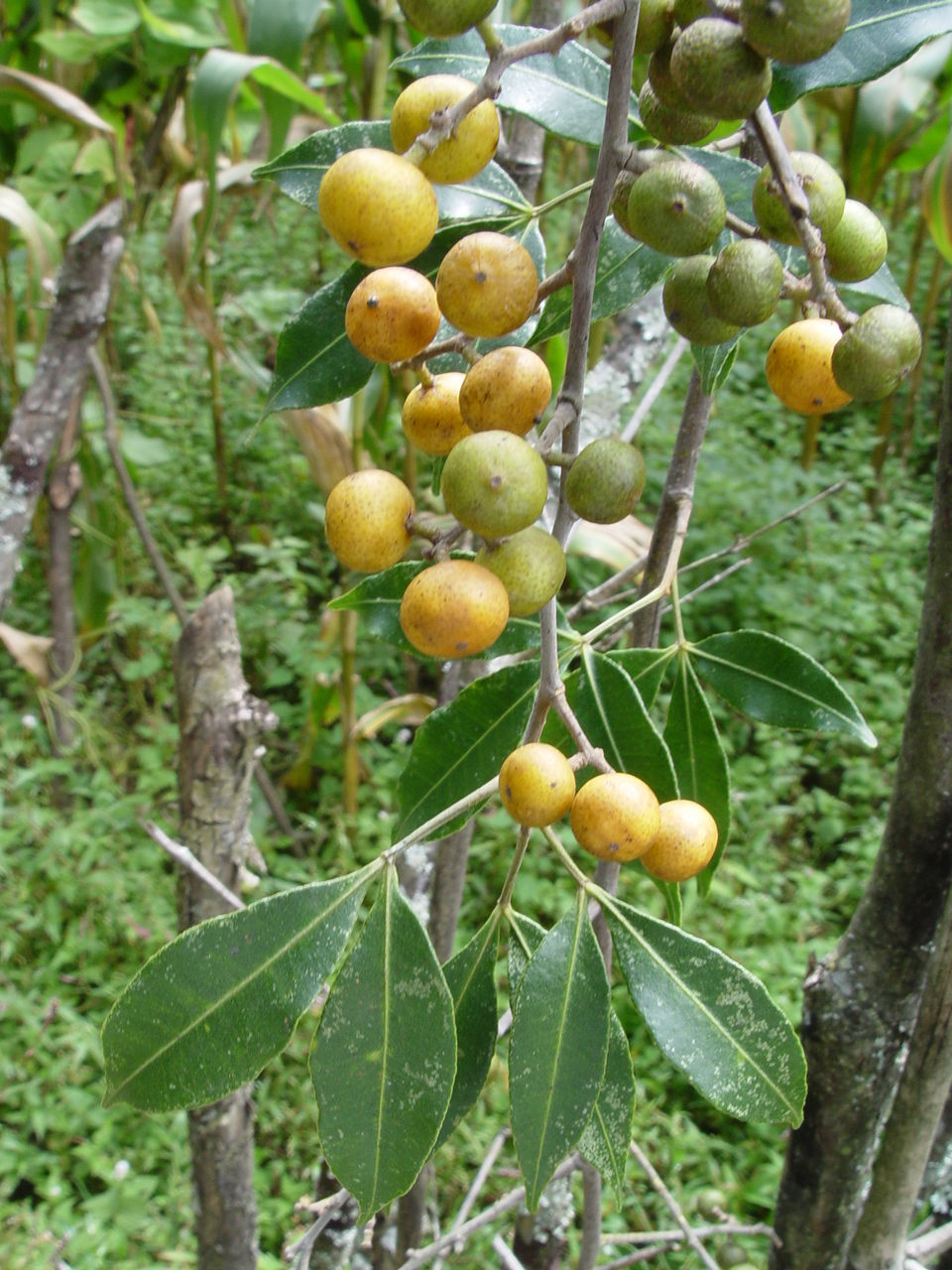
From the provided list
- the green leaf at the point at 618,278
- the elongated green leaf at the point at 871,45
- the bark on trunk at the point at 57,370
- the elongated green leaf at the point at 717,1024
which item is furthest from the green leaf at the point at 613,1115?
the bark on trunk at the point at 57,370

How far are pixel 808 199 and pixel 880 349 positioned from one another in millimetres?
63

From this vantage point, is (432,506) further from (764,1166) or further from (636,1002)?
(636,1002)

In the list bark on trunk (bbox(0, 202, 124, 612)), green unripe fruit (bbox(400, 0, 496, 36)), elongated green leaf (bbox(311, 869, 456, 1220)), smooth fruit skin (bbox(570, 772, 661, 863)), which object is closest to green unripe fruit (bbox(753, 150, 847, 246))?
green unripe fruit (bbox(400, 0, 496, 36))

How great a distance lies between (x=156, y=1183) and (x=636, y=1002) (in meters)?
1.48

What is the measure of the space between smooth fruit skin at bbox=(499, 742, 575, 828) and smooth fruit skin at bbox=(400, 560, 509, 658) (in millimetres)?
71

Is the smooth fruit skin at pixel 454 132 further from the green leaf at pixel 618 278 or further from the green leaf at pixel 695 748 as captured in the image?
the green leaf at pixel 695 748

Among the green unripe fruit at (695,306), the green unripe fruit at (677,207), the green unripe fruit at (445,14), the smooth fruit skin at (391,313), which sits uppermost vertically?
the green unripe fruit at (445,14)

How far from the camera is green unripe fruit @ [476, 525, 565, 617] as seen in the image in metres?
0.39

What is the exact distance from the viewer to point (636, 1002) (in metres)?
0.51

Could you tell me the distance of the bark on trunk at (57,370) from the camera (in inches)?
64.5

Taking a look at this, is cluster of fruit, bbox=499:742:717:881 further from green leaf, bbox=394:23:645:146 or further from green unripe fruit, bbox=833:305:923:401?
green leaf, bbox=394:23:645:146

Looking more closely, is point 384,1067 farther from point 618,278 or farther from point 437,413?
point 618,278

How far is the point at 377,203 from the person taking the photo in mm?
351

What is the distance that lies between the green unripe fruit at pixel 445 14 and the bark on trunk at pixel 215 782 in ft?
2.41
